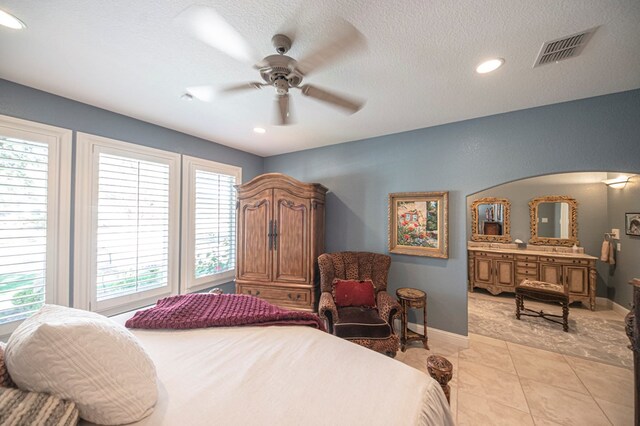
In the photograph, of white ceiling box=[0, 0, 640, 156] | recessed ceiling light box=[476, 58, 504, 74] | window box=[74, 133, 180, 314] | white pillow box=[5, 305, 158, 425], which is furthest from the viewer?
window box=[74, 133, 180, 314]

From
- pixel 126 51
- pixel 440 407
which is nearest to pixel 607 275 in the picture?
pixel 440 407

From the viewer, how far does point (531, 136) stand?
235 centimetres

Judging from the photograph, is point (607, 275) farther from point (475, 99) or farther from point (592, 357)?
point (475, 99)

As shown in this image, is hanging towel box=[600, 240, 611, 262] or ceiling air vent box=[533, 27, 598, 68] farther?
hanging towel box=[600, 240, 611, 262]

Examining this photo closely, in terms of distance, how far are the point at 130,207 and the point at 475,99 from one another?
370 centimetres

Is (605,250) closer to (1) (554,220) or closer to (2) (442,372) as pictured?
(1) (554,220)

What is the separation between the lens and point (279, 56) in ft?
4.29

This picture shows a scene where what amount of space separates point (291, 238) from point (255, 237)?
0.53 m

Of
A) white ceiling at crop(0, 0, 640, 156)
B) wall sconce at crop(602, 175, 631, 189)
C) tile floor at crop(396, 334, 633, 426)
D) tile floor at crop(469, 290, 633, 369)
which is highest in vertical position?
white ceiling at crop(0, 0, 640, 156)

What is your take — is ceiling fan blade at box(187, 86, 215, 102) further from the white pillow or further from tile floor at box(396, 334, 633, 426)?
tile floor at box(396, 334, 633, 426)

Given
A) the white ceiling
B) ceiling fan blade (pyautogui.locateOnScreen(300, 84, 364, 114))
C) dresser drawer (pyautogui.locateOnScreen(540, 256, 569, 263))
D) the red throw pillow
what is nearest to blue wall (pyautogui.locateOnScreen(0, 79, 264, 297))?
the white ceiling

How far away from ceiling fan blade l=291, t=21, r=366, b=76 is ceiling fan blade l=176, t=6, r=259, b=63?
1.10ft

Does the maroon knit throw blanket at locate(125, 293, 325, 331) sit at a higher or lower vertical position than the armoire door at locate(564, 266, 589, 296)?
higher

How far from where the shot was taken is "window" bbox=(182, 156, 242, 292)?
3.04 meters
